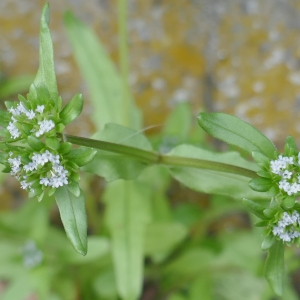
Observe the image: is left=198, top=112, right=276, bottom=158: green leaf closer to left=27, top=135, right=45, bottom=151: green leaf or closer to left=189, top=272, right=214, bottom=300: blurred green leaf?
left=27, top=135, right=45, bottom=151: green leaf

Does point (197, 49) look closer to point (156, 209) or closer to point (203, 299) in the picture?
point (156, 209)

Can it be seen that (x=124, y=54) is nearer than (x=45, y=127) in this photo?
No

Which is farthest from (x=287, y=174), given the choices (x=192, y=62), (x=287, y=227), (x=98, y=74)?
(x=192, y=62)

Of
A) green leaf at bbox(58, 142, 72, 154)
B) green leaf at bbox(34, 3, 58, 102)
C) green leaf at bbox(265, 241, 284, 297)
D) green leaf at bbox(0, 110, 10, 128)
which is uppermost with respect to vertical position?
green leaf at bbox(34, 3, 58, 102)

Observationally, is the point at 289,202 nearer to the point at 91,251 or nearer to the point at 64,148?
the point at 64,148

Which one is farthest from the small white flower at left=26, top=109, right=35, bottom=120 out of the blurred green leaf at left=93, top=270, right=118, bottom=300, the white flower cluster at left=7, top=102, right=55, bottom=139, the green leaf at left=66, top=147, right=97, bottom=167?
the blurred green leaf at left=93, top=270, right=118, bottom=300

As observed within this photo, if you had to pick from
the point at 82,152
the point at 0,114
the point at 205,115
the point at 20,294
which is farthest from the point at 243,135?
the point at 20,294

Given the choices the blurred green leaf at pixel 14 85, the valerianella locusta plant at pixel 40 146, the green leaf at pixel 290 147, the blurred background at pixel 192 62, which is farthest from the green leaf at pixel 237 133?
the blurred green leaf at pixel 14 85

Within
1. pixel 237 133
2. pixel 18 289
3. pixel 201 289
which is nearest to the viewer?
pixel 237 133
